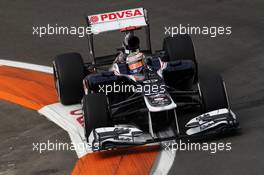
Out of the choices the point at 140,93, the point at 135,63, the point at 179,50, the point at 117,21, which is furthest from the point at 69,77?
the point at 179,50

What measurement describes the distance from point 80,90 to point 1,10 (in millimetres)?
9053

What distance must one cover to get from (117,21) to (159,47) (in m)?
3.85

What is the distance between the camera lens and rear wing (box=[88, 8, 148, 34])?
1377 cm

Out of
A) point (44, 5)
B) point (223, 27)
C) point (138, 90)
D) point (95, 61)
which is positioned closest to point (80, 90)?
point (95, 61)

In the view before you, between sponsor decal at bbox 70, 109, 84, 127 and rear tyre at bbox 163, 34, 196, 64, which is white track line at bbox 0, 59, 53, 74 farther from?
rear tyre at bbox 163, 34, 196, 64

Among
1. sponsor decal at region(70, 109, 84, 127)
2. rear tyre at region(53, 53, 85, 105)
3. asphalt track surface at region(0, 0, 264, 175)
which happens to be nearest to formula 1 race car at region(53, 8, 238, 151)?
rear tyre at region(53, 53, 85, 105)

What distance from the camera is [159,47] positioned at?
17.6 m

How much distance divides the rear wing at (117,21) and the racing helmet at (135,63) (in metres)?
0.80

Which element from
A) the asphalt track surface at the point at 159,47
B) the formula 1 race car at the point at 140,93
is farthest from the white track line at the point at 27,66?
the formula 1 race car at the point at 140,93

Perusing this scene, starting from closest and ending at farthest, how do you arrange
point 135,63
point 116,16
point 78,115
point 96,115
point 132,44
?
point 96,115 → point 135,63 → point 132,44 → point 78,115 → point 116,16

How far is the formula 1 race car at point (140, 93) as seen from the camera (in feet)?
38.4

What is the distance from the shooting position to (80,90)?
1398cm

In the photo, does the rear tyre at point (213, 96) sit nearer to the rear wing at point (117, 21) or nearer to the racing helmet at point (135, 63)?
the racing helmet at point (135, 63)

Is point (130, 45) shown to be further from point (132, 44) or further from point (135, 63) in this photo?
point (135, 63)
